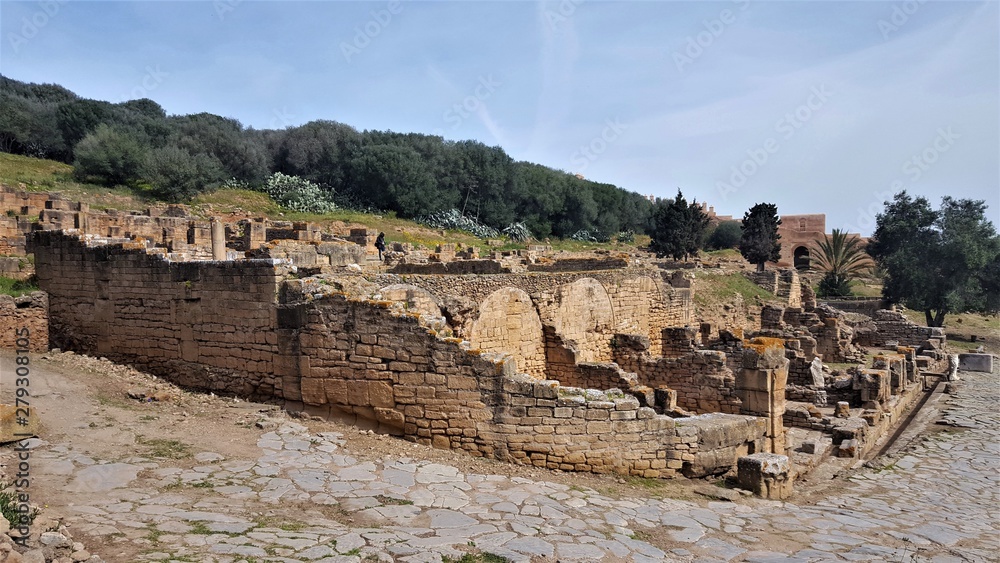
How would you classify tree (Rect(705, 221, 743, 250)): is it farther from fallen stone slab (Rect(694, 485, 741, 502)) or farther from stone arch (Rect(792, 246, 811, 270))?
fallen stone slab (Rect(694, 485, 741, 502))

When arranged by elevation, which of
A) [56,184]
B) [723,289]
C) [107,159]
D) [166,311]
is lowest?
[166,311]

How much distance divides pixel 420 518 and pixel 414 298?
16.0 feet

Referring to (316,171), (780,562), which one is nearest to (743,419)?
(780,562)

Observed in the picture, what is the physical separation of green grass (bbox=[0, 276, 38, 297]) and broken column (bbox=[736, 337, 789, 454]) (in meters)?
11.1

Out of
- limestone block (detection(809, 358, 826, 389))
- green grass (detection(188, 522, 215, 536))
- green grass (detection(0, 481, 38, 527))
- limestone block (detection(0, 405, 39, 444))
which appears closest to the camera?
green grass (detection(0, 481, 38, 527))

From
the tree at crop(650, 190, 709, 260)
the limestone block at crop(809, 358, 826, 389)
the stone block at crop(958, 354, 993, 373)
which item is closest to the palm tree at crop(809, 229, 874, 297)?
the tree at crop(650, 190, 709, 260)

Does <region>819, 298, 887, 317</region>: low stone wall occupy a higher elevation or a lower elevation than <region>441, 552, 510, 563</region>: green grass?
higher

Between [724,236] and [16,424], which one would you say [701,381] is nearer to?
[16,424]

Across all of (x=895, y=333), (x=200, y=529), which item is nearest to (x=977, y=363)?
(x=895, y=333)

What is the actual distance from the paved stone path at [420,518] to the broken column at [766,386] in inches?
46.3

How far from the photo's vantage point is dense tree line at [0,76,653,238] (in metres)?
36.9

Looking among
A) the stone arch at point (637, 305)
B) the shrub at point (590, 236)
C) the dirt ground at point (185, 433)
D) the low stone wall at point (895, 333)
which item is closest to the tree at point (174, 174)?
the stone arch at point (637, 305)

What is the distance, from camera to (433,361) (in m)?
7.34

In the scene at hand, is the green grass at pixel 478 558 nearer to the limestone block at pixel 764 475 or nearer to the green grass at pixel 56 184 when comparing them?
the limestone block at pixel 764 475
